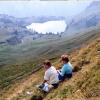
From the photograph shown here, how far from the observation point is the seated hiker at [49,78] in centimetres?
2538

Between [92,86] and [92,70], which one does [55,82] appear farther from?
[92,86]

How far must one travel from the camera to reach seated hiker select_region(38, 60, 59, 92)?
2538 cm

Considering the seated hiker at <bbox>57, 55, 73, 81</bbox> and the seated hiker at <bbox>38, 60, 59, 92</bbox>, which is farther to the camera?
the seated hiker at <bbox>57, 55, 73, 81</bbox>

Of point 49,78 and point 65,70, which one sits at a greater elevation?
point 65,70

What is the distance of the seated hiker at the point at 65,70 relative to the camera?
85.0 feet

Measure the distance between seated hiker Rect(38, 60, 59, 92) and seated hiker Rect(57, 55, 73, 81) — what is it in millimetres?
856

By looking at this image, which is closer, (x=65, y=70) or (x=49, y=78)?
(x=49, y=78)

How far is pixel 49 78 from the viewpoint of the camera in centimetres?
2597

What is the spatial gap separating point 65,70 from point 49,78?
1.53 metres

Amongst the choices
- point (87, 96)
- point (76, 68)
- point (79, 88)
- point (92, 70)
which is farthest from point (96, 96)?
point (76, 68)

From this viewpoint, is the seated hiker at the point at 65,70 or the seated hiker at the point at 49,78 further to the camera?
the seated hiker at the point at 65,70

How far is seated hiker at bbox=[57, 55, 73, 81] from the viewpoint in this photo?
2590 cm

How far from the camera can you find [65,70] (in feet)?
85.9

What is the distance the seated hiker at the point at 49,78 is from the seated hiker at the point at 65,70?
86cm
